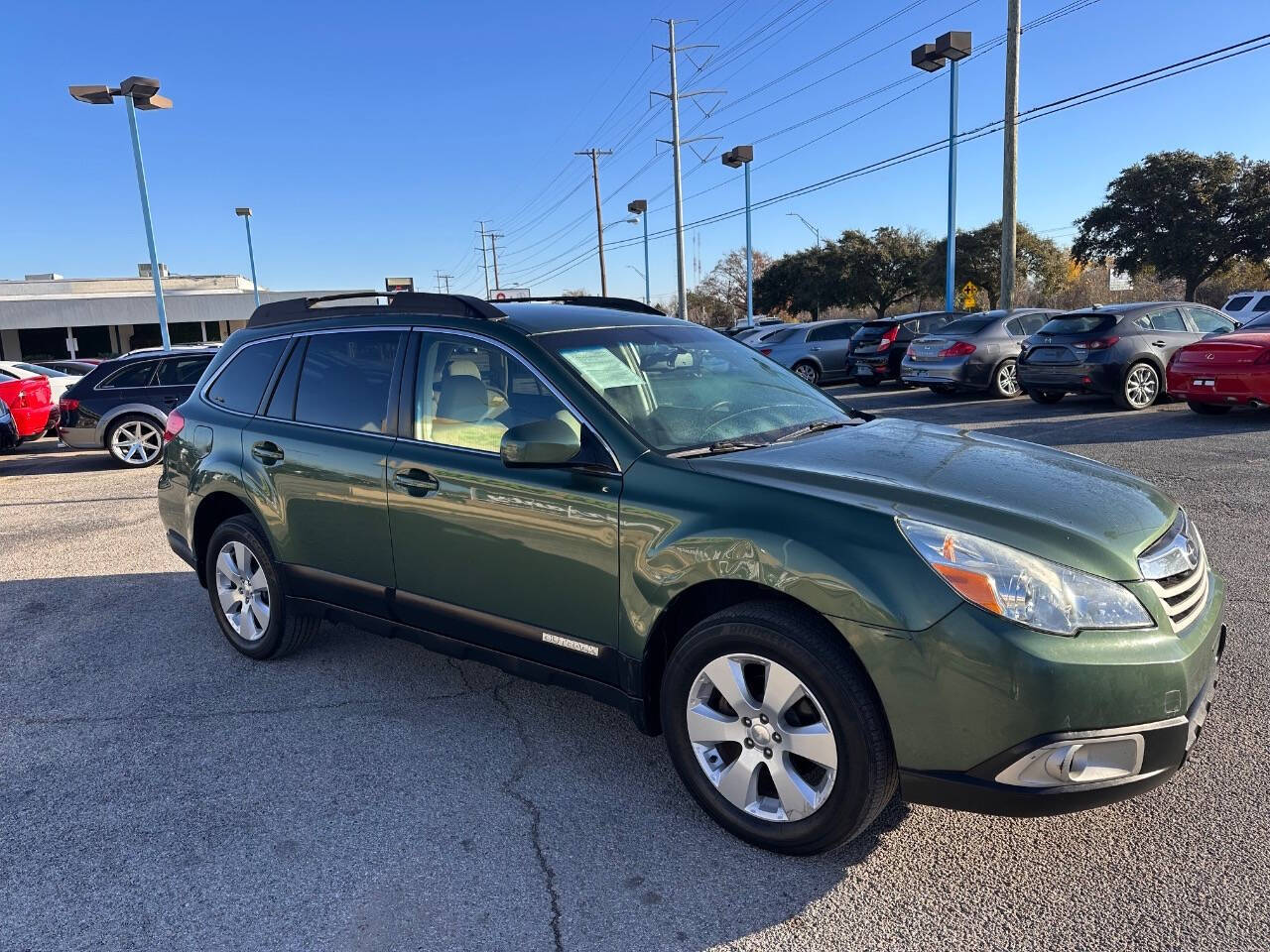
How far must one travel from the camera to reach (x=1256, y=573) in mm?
5133

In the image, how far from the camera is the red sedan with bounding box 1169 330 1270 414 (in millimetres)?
10305

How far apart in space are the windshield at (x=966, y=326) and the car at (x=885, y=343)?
1.75 metres

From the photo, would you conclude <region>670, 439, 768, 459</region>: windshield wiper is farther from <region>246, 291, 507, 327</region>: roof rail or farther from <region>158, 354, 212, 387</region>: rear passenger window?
<region>158, 354, 212, 387</region>: rear passenger window

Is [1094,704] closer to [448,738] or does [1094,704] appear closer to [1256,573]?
[448,738]

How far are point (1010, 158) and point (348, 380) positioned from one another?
19.4 metres

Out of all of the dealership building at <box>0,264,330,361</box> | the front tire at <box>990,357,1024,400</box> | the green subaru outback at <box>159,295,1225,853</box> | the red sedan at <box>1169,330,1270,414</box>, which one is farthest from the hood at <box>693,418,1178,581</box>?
the dealership building at <box>0,264,330,361</box>

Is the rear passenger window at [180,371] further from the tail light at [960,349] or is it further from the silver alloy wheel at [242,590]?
the tail light at [960,349]

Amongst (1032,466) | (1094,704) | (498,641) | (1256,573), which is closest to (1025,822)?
(1094,704)

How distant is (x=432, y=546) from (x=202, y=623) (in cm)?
253

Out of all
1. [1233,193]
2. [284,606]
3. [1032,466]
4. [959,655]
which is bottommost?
[284,606]

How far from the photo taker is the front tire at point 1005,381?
1509 centimetres

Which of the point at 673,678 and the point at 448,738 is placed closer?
the point at 673,678

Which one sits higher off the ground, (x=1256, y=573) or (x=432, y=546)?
(x=432, y=546)

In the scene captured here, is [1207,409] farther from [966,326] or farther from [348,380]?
[348,380]
